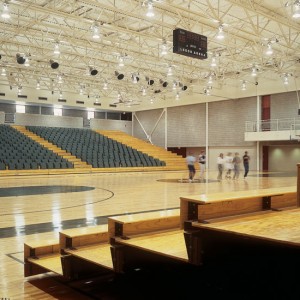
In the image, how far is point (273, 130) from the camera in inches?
984

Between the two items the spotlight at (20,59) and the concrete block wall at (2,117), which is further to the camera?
the concrete block wall at (2,117)

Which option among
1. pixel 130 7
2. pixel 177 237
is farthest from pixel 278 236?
pixel 130 7

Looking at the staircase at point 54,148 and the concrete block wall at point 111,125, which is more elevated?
the concrete block wall at point 111,125

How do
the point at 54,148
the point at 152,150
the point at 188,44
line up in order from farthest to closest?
the point at 152,150 < the point at 54,148 < the point at 188,44

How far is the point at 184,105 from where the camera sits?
30859 mm

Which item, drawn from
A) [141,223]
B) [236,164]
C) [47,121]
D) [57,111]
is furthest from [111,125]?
[141,223]

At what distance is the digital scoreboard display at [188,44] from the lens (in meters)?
11.5

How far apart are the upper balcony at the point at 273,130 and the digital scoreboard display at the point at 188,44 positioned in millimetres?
12055

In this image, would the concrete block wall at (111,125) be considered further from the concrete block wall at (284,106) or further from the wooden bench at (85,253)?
the wooden bench at (85,253)

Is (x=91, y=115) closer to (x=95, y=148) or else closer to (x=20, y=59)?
(x=95, y=148)

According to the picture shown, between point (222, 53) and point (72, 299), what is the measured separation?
1922 centimetres

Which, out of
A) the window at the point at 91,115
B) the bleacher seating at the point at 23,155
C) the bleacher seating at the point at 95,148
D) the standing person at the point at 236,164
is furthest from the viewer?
the window at the point at 91,115

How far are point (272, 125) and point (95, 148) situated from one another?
1185 centimetres

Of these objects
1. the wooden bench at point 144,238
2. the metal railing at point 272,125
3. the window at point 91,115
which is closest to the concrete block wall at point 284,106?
the metal railing at point 272,125
